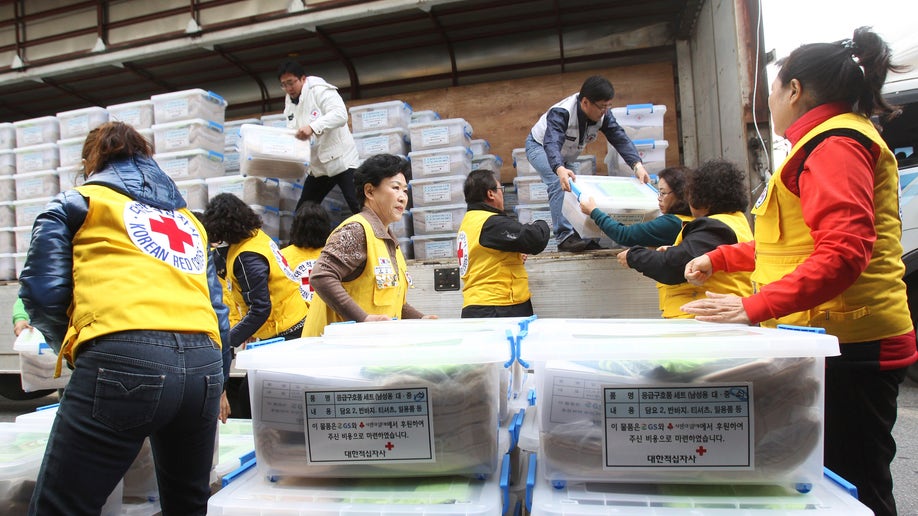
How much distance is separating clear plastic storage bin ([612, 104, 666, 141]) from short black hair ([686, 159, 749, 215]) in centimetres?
214

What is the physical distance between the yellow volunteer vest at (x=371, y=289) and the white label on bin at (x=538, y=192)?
8.19ft

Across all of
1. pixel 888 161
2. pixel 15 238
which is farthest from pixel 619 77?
pixel 15 238

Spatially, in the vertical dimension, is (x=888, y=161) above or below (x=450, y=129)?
below

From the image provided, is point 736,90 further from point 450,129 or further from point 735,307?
point 735,307

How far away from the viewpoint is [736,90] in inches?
145

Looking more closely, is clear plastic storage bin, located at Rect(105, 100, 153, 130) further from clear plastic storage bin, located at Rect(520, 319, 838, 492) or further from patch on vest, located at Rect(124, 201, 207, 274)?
clear plastic storage bin, located at Rect(520, 319, 838, 492)

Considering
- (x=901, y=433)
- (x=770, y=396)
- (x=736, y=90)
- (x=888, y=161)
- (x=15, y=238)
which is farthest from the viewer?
(x=15, y=238)

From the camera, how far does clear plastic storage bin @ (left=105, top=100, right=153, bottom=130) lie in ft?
16.4

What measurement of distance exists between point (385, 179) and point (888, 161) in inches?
65.8

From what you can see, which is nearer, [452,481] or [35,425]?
[452,481]

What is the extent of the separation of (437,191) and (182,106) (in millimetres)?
2385

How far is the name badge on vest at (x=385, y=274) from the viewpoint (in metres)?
2.19

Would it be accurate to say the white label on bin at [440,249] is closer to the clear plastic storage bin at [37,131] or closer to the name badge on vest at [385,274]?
the name badge on vest at [385,274]

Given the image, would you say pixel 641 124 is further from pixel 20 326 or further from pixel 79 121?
pixel 79 121
